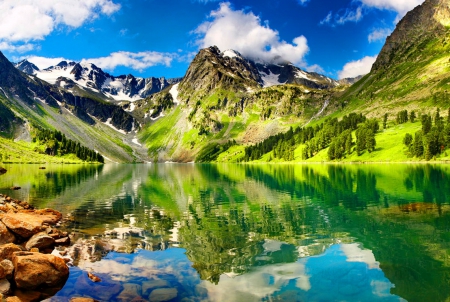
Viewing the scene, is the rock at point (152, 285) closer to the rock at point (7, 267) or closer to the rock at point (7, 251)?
the rock at point (7, 267)

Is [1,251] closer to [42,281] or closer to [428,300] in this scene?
[42,281]

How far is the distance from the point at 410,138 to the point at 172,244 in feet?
636

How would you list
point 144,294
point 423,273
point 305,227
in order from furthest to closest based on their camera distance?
point 305,227
point 423,273
point 144,294

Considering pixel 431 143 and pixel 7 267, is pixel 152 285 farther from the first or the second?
pixel 431 143

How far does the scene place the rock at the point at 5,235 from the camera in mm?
27609

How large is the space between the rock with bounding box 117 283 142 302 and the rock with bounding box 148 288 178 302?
958 mm

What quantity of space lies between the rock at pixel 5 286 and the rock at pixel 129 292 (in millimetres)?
6675

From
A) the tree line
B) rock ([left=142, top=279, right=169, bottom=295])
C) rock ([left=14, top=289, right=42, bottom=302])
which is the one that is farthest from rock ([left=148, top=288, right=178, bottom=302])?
the tree line

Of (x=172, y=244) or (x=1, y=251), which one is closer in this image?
(x=1, y=251)

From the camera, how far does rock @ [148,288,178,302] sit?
1850 cm

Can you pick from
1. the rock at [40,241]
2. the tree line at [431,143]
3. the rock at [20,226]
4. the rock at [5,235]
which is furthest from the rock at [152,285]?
the tree line at [431,143]

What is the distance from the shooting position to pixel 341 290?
19.6 metres

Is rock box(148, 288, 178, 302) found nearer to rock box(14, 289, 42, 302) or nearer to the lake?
the lake

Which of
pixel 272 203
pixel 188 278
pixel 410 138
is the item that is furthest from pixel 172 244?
pixel 410 138
